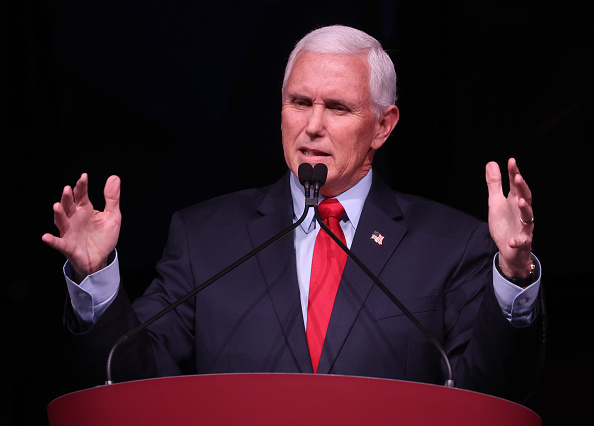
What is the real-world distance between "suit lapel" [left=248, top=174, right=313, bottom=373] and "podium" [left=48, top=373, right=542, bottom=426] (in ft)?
2.14

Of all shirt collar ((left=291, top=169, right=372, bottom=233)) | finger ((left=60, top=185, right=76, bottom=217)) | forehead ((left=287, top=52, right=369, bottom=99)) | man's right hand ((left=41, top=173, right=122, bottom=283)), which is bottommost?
shirt collar ((left=291, top=169, right=372, bottom=233))

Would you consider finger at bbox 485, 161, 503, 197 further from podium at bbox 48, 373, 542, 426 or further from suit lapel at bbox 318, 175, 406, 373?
podium at bbox 48, 373, 542, 426

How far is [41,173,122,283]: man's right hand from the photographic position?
60.6 inches

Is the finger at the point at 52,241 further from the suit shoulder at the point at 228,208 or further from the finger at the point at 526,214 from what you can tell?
the finger at the point at 526,214

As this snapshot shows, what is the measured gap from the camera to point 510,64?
105 inches

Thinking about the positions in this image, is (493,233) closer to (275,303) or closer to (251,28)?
(275,303)

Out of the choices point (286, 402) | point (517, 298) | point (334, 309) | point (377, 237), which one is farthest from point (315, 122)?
point (286, 402)

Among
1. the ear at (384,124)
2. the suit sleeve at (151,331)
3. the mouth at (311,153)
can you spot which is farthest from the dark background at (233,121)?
the mouth at (311,153)

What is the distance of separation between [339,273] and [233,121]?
38.4 inches

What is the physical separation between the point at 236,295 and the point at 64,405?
708 millimetres

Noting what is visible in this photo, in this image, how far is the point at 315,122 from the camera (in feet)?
6.55

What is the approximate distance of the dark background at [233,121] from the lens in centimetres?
247

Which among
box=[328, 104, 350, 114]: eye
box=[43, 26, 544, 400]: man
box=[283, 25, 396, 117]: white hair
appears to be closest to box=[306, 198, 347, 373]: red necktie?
box=[43, 26, 544, 400]: man

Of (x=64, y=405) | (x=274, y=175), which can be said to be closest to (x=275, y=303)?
(x=64, y=405)
